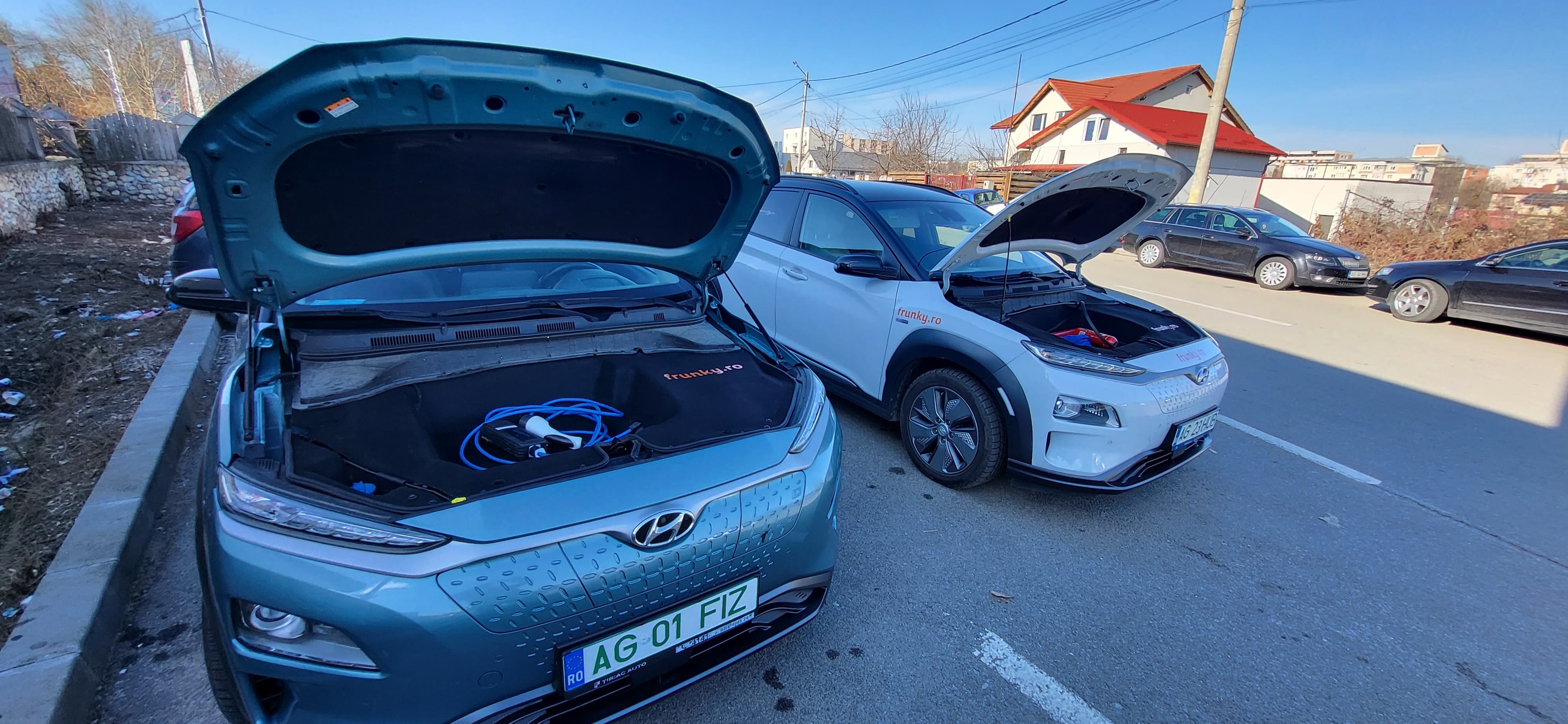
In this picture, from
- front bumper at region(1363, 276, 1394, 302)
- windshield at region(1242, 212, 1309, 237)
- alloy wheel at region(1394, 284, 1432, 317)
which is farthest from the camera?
windshield at region(1242, 212, 1309, 237)

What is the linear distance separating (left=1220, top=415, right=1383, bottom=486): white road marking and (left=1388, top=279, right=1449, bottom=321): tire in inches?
260

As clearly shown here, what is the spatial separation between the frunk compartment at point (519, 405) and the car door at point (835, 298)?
1324mm

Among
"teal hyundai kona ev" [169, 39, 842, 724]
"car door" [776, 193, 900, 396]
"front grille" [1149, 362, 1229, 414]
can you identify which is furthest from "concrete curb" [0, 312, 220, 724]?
"front grille" [1149, 362, 1229, 414]

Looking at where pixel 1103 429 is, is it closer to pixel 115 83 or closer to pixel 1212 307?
pixel 1212 307

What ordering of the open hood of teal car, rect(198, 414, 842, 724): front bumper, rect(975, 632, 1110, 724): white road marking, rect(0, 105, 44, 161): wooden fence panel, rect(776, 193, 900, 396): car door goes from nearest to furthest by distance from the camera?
rect(198, 414, 842, 724): front bumper < the open hood of teal car < rect(975, 632, 1110, 724): white road marking < rect(776, 193, 900, 396): car door < rect(0, 105, 44, 161): wooden fence panel

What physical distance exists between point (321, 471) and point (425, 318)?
27.0 inches

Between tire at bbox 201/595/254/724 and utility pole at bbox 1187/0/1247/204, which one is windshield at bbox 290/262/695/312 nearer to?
tire at bbox 201/595/254/724

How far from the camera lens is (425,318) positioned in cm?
214

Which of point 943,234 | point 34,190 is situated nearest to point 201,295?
point 943,234

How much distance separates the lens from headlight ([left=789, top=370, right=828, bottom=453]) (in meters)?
1.90

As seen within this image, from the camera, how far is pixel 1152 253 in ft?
42.2

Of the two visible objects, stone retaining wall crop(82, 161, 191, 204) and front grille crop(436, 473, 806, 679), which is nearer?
front grille crop(436, 473, 806, 679)

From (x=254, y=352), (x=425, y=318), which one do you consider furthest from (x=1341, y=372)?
(x=254, y=352)

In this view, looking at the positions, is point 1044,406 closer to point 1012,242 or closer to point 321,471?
point 1012,242
